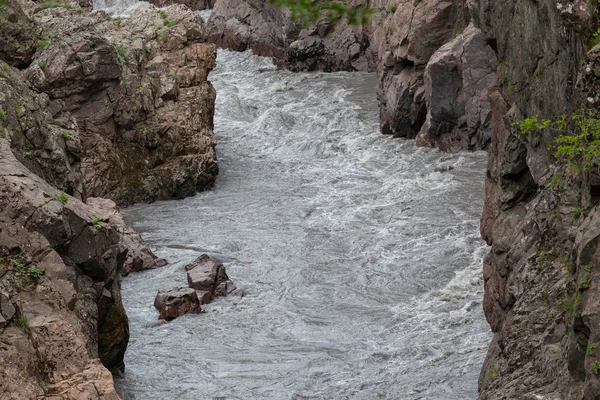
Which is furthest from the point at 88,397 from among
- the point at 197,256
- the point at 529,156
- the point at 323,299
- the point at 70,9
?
the point at 70,9

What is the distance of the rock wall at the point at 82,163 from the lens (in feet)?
40.0

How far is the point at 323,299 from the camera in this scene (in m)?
20.2

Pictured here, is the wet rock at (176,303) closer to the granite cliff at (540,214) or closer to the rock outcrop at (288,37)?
the granite cliff at (540,214)

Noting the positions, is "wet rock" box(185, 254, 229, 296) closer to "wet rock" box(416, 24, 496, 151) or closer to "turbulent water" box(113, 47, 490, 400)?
"turbulent water" box(113, 47, 490, 400)

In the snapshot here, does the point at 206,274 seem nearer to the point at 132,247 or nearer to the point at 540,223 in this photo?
the point at 132,247

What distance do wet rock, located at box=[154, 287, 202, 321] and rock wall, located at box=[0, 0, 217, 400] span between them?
94.4 inches

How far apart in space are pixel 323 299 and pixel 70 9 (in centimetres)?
1321

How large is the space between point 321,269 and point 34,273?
973cm

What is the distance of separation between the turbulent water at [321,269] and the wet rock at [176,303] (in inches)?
9.6

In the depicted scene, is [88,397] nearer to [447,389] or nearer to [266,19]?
[447,389]

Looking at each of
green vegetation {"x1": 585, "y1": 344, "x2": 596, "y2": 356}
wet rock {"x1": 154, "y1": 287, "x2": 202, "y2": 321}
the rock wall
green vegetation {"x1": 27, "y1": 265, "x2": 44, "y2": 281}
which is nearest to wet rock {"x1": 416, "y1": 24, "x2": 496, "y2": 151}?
the rock wall

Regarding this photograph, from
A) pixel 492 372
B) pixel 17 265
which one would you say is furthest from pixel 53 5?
pixel 492 372

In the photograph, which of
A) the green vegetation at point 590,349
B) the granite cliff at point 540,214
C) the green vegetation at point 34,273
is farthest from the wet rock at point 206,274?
the green vegetation at point 590,349

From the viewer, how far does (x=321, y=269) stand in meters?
21.9
